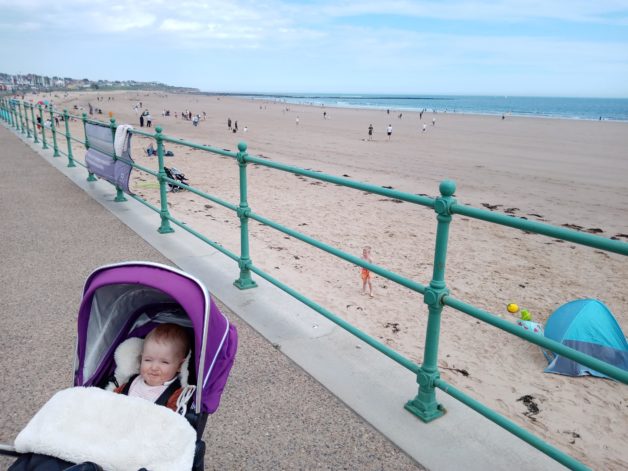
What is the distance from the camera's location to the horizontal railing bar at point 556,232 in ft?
5.98

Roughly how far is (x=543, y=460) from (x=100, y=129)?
7261mm

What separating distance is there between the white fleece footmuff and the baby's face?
0.33 meters

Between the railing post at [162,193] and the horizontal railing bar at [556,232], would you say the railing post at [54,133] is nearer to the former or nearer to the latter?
the railing post at [162,193]

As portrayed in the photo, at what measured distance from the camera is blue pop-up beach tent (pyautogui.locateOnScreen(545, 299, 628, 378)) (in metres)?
4.69

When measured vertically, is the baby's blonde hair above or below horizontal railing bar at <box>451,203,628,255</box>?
below

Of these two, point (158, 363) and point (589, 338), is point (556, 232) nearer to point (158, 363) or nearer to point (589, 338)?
point (158, 363)

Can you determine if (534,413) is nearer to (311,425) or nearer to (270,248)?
(311,425)

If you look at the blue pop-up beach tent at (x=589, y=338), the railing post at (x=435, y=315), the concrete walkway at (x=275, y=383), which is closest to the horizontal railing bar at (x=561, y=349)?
the railing post at (x=435, y=315)

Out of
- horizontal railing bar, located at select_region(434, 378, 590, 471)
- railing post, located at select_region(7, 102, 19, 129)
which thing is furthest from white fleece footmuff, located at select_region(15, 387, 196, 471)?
railing post, located at select_region(7, 102, 19, 129)

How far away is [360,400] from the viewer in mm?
2873

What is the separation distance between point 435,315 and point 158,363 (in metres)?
1.36

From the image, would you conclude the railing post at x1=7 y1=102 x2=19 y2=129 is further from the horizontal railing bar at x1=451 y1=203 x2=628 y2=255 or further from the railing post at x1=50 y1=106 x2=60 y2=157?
the horizontal railing bar at x1=451 y1=203 x2=628 y2=255

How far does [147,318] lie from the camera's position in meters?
2.44

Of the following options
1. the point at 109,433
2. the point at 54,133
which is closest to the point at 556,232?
the point at 109,433
